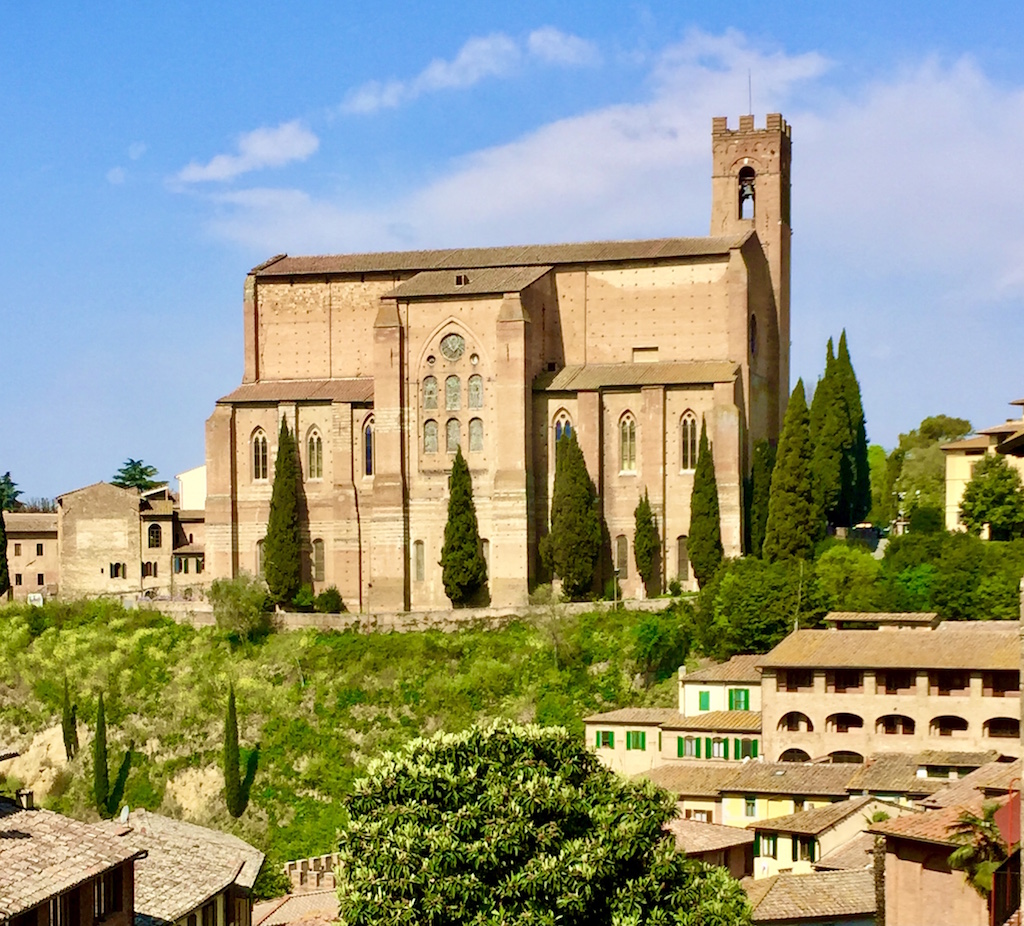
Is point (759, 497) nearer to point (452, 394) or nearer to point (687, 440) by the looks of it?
point (687, 440)

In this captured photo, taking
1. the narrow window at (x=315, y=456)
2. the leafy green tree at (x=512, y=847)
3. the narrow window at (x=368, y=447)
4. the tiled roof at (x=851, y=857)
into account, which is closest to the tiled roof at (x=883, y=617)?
the tiled roof at (x=851, y=857)

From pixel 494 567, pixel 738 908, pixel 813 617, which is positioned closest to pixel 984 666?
pixel 813 617

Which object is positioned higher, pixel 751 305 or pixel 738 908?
pixel 751 305

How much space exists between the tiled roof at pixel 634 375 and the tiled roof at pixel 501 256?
3.94 metres

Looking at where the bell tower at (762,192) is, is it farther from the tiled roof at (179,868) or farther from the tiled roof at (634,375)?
the tiled roof at (179,868)

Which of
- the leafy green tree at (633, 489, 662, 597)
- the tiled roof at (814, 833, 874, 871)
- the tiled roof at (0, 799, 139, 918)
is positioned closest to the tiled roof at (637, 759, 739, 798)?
the tiled roof at (814, 833, 874, 871)

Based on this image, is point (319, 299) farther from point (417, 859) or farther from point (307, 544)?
point (417, 859)

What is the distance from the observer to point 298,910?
1603 inches

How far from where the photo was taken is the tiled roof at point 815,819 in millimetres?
36594

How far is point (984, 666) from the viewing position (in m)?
44.3

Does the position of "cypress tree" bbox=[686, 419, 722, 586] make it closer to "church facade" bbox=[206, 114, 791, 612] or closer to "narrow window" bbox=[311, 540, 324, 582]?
"church facade" bbox=[206, 114, 791, 612]

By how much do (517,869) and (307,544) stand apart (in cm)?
4197

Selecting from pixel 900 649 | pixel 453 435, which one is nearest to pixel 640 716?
pixel 900 649

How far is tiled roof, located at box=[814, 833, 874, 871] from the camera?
33.0 meters
